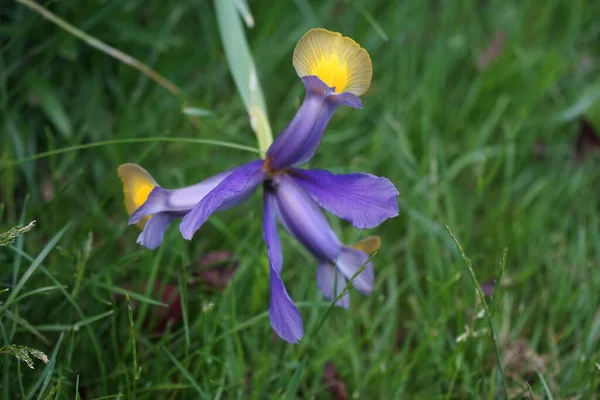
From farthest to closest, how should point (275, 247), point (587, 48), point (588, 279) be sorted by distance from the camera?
point (587, 48), point (588, 279), point (275, 247)

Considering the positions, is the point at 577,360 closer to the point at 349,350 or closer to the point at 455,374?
the point at 455,374

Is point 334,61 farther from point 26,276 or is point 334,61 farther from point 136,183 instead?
point 26,276

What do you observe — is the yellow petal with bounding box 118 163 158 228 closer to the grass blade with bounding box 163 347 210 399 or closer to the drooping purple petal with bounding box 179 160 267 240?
the drooping purple petal with bounding box 179 160 267 240

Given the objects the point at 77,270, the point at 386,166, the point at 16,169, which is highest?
the point at 386,166

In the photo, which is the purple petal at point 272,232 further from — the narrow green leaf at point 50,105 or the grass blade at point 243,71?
the narrow green leaf at point 50,105

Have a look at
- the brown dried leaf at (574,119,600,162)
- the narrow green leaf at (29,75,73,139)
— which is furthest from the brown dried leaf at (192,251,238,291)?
the brown dried leaf at (574,119,600,162)

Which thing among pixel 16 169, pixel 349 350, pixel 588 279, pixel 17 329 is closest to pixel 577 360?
pixel 588 279

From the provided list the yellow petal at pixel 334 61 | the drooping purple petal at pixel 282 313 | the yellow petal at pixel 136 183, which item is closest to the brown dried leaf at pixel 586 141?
the yellow petal at pixel 334 61
